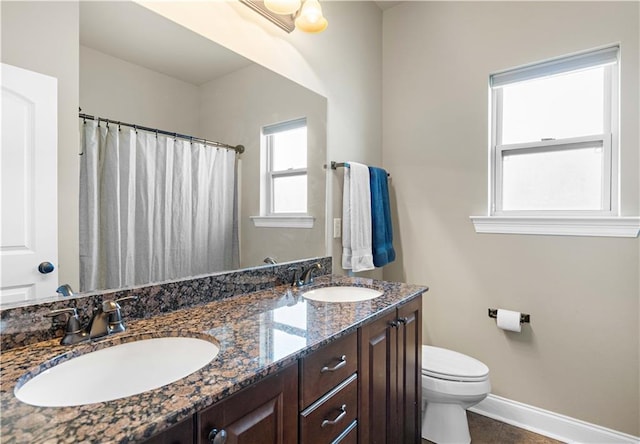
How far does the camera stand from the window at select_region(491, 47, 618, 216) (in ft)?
5.95

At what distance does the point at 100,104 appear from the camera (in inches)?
40.1

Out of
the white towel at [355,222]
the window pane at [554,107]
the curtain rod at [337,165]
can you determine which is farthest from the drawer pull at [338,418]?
the window pane at [554,107]

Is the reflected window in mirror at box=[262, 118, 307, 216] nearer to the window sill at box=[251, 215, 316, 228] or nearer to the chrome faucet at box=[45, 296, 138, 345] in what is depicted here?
the window sill at box=[251, 215, 316, 228]

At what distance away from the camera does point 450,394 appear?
1.71m

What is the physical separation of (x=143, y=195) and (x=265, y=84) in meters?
0.80

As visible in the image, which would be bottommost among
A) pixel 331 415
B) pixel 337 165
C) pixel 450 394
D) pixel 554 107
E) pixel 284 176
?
pixel 450 394

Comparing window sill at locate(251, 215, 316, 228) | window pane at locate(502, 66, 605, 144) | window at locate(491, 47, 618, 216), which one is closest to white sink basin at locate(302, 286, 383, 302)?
window sill at locate(251, 215, 316, 228)

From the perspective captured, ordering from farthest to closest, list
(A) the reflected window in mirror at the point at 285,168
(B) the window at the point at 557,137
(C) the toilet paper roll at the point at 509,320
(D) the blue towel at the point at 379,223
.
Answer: (D) the blue towel at the point at 379,223
(C) the toilet paper roll at the point at 509,320
(B) the window at the point at 557,137
(A) the reflected window in mirror at the point at 285,168

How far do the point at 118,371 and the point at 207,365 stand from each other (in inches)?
11.0

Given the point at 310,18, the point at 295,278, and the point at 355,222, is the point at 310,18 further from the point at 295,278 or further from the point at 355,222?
the point at 295,278

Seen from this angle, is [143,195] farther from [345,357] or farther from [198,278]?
[345,357]

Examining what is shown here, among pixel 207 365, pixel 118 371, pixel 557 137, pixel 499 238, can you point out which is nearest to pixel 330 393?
pixel 207 365

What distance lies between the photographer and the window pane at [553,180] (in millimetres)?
1863

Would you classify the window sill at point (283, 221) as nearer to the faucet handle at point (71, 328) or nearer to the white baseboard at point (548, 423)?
the faucet handle at point (71, 328)
